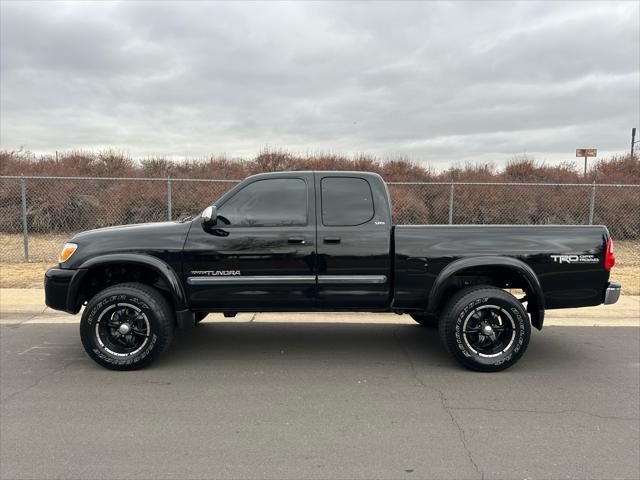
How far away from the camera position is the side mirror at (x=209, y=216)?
447 centimetres

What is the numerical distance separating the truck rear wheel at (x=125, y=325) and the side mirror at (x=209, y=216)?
36.1 inches

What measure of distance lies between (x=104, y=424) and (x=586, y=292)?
4.50 meters

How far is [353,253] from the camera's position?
15.3 feet

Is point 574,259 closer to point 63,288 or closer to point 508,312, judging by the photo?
point 508,312

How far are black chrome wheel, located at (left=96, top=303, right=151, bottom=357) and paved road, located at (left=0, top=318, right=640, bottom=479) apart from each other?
0.26 meters

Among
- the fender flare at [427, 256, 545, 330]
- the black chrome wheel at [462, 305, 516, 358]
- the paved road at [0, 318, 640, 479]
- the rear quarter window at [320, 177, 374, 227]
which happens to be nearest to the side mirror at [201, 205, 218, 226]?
the rear quarter window at [320, 177, 374, 227]

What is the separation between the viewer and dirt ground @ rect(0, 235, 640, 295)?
28.7 feet

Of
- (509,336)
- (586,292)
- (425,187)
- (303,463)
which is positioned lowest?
(303,463)

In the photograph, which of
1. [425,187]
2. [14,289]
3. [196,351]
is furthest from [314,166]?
[196,351]

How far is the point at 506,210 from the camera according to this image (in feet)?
46.6

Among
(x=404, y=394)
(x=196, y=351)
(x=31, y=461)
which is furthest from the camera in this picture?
(x=196, y=351)

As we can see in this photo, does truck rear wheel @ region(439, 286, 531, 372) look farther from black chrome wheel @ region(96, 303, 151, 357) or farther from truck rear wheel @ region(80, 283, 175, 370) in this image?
black chrome wheel @ region(96, 303, 151, 357)

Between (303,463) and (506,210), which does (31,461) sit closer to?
(303,463)

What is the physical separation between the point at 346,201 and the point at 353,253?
0.57 metres
